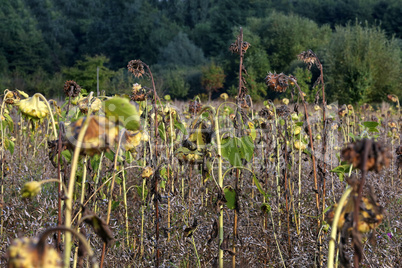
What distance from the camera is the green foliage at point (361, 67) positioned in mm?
13781

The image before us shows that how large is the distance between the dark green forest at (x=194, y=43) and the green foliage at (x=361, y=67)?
0.12ft

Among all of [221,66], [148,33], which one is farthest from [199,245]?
[148,33]

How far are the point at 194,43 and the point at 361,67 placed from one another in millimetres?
23188

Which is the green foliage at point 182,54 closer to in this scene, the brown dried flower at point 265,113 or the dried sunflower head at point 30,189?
the brown dried flower at point 265,113

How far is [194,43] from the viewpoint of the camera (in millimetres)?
35562

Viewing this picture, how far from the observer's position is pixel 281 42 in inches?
923

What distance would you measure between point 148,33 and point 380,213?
37.9m

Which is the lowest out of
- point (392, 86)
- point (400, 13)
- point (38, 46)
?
point (38, 46)

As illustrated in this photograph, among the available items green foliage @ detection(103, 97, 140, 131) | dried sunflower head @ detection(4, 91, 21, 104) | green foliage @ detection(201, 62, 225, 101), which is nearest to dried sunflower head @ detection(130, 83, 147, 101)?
dried sunflower head @ detection(4, 91, 21, 104)

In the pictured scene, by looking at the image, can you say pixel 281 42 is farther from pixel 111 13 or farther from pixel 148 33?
pixel 111 13

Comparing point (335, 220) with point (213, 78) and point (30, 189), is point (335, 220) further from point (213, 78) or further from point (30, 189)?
point (213, 78)

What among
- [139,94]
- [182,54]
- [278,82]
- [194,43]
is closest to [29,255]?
[278,82]

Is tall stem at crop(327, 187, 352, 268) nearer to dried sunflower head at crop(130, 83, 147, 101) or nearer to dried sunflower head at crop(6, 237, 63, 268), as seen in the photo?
dried sunflower head at crop(6, 237, 63, 268)

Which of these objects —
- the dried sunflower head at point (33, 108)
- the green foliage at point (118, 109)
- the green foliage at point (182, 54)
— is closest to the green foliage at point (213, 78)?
the green foliage at point (182, 54)
